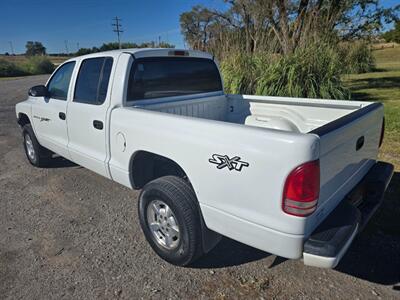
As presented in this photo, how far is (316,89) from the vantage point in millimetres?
6582

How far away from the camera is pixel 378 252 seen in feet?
9.12

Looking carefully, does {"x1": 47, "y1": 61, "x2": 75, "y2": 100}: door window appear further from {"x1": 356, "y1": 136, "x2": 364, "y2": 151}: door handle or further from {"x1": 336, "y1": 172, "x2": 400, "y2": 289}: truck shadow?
{"x1": 336, "y1": 172, "x2": 400, "y2": 289}: truck shadow

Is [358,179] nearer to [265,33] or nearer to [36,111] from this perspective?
[36,111]

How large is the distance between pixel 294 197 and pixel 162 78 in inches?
87.4

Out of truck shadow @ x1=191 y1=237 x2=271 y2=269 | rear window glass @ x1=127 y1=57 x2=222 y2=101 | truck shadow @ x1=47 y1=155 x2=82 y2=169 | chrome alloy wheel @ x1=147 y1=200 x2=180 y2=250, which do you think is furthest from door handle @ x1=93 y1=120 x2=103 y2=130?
truck shadow @ x1=47 y1=155 x2=82 y2=169

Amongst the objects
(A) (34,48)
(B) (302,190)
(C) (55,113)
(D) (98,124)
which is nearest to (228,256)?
(B) (302,190)

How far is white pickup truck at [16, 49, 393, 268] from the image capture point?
1826 millimetres

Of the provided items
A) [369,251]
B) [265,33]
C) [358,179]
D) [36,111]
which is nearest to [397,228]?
[369,251]

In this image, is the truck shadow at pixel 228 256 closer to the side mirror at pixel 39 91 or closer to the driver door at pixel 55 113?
the driver door at pixel 55 113

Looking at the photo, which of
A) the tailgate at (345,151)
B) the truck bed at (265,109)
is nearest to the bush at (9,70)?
the truck bed at (265,109)

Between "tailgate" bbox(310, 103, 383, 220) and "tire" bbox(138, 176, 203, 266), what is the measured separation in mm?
992

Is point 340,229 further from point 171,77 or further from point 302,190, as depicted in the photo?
point 171,77

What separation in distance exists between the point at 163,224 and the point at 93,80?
194 centimetres

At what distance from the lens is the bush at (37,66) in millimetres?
42438
